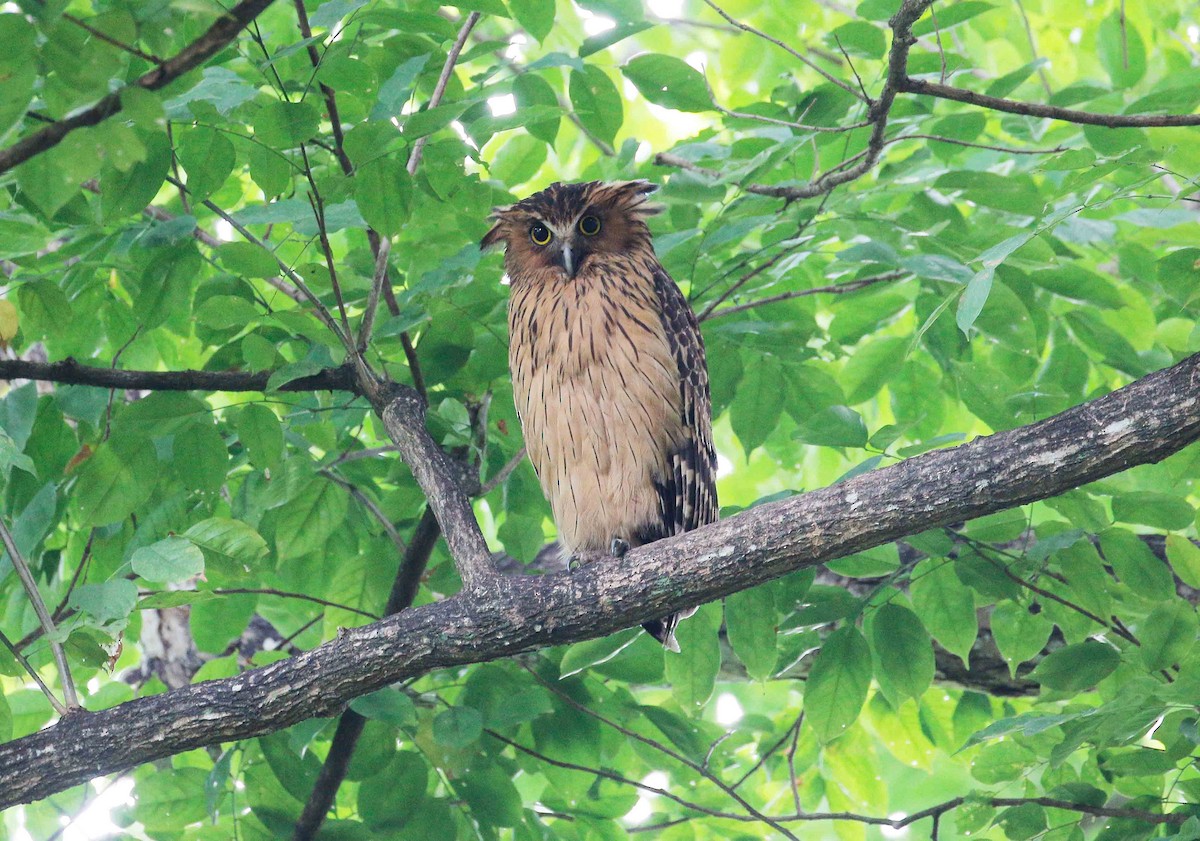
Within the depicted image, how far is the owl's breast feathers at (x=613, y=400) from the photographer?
371 centimetres

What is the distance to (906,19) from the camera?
2.42 metres

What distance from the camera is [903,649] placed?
10.1ft

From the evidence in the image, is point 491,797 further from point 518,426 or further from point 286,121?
point 286,121

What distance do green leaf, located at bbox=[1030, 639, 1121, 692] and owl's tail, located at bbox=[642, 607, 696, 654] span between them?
0.98 meters

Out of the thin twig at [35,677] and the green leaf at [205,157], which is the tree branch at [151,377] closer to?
the green leaf at [205,157]

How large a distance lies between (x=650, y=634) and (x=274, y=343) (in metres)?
1.55

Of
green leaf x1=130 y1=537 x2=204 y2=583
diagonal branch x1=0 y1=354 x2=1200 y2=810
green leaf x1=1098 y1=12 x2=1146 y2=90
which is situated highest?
green leaf x1=1098 y1=12 x2=1146 y2=90

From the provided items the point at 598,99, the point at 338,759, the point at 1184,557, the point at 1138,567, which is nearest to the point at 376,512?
the point at 338,759

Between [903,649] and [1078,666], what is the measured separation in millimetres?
450

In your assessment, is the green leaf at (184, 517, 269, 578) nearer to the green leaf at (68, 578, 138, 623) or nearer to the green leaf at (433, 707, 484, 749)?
the green leaf at (68, 578, 138, 623)

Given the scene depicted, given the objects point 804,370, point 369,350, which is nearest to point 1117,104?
point 804,370

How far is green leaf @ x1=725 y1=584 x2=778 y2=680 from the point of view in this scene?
3.07m

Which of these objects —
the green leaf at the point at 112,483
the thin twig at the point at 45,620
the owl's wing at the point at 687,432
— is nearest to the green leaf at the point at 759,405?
the owl's wing at the point at 687,432

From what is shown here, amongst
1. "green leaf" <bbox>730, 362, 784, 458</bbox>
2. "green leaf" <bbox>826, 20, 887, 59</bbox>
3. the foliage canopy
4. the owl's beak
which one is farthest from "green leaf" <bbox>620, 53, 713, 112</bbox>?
"green leaf" <bbox>730, 362, 784, 458</bbox>
